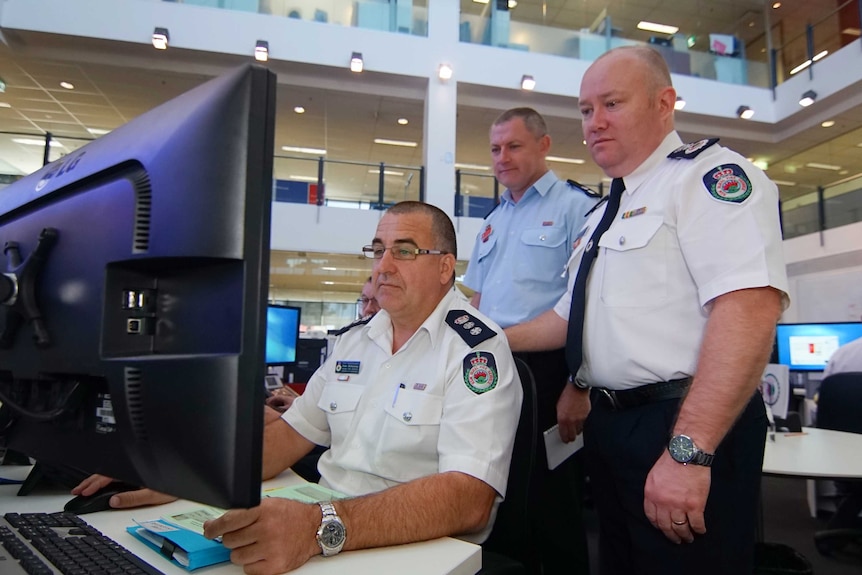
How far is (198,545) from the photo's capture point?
74 centimetres

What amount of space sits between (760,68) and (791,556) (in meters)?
9.11

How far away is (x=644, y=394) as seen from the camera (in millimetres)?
1130

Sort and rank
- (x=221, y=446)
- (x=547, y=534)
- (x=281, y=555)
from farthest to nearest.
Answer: (x=547, y=534)
(x=281, y=555)
(x=221, y=446)

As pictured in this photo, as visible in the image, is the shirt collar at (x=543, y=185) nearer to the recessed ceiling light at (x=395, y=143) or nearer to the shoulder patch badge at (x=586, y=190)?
the shoulder patch badge at (x=586, y=190)

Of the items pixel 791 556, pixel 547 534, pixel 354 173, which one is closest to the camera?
pixel 547 534

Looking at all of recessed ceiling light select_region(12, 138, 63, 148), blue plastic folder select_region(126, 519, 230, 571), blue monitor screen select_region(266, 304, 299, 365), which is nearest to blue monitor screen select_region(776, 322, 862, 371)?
blue monitor screen select_region(266, 304, 299, 365)

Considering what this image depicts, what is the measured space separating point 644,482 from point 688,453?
0.59 feet

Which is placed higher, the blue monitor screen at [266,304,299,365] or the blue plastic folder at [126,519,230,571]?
the blue monitor screen at [266,304,299,365]

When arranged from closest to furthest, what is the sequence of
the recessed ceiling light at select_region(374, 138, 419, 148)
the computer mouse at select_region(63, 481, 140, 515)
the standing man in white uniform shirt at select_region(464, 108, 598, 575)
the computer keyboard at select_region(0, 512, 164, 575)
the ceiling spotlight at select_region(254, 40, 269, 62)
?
1. the computer keyboard at select_region(0, 512, 164, 575)
2. the computer mouse at select_region(63, 481, 140, 515)
3. the standing man in white uniform shirt at select_region(464, 108, 598, 575)
4. the ceiling spotlight at select_region(254, 40, 269, 62)
5. the recessed ceiling light at select_region(374, 138, 419, 148)

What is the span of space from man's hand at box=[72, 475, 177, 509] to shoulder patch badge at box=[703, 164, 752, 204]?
1113mm

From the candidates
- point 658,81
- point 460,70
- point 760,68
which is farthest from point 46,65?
point 760,68

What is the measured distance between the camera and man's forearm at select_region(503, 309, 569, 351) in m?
1.49

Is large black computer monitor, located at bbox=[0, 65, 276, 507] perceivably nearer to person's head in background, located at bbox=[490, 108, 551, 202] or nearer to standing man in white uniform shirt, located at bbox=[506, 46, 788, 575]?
standing man in white uniform shirt, located at bbox=[506, 46, 788, 575]

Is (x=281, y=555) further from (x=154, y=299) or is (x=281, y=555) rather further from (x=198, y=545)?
(x=154, y=299)
